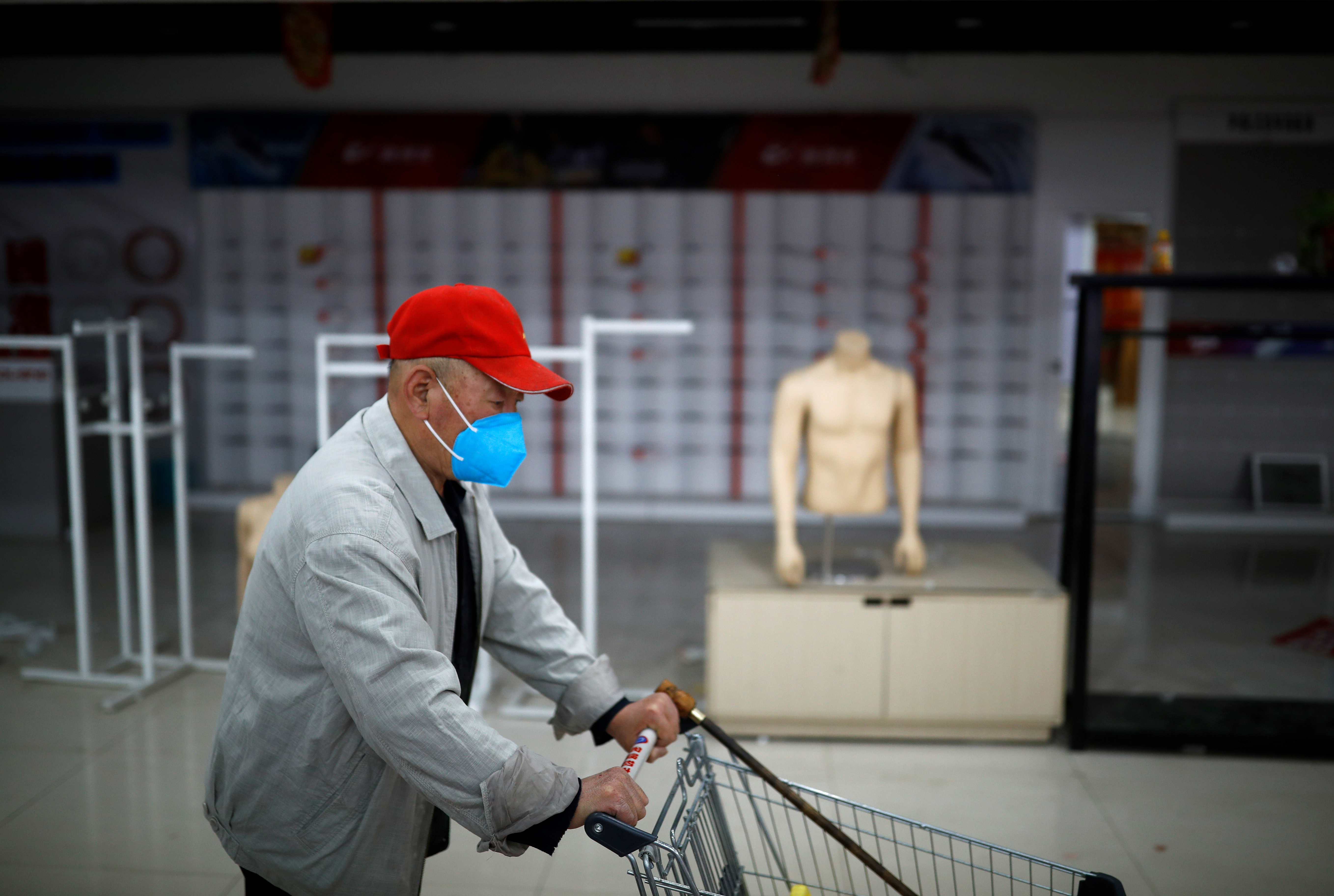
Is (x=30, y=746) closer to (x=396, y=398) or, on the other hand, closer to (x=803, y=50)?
(x=396, y=398)

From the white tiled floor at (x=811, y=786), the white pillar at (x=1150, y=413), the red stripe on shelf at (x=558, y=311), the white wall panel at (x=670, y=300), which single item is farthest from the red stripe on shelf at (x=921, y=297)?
the white tiled floor at (x=811, y=786)

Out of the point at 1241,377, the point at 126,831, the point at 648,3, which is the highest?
the point at 648,3

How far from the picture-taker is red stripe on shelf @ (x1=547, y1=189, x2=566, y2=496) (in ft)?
25.7

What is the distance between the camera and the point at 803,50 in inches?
297

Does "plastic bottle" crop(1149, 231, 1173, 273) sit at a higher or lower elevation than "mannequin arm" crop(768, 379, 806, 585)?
higher

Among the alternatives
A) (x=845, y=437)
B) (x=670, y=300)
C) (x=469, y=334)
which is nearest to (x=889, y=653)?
(x=845, y=437)

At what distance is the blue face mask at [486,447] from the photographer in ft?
5.15

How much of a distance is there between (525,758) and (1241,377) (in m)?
7.70

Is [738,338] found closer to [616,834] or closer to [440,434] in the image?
[440,434]

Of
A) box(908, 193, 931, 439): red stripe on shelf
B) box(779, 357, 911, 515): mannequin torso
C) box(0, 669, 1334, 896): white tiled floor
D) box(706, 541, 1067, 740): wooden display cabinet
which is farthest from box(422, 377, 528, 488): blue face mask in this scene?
box(908, 193, 931, 439): red stripe on shelf

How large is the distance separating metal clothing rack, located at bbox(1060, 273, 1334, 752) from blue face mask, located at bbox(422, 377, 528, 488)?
2371 mm

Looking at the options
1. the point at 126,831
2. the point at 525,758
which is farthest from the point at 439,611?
the point at 126,831

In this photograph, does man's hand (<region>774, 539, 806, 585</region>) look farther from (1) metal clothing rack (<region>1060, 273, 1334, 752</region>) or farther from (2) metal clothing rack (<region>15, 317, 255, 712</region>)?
(2) metal clothing rack (<region>15, 317, 255, 712</region>)

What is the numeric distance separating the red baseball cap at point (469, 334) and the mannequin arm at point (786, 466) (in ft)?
7.35
